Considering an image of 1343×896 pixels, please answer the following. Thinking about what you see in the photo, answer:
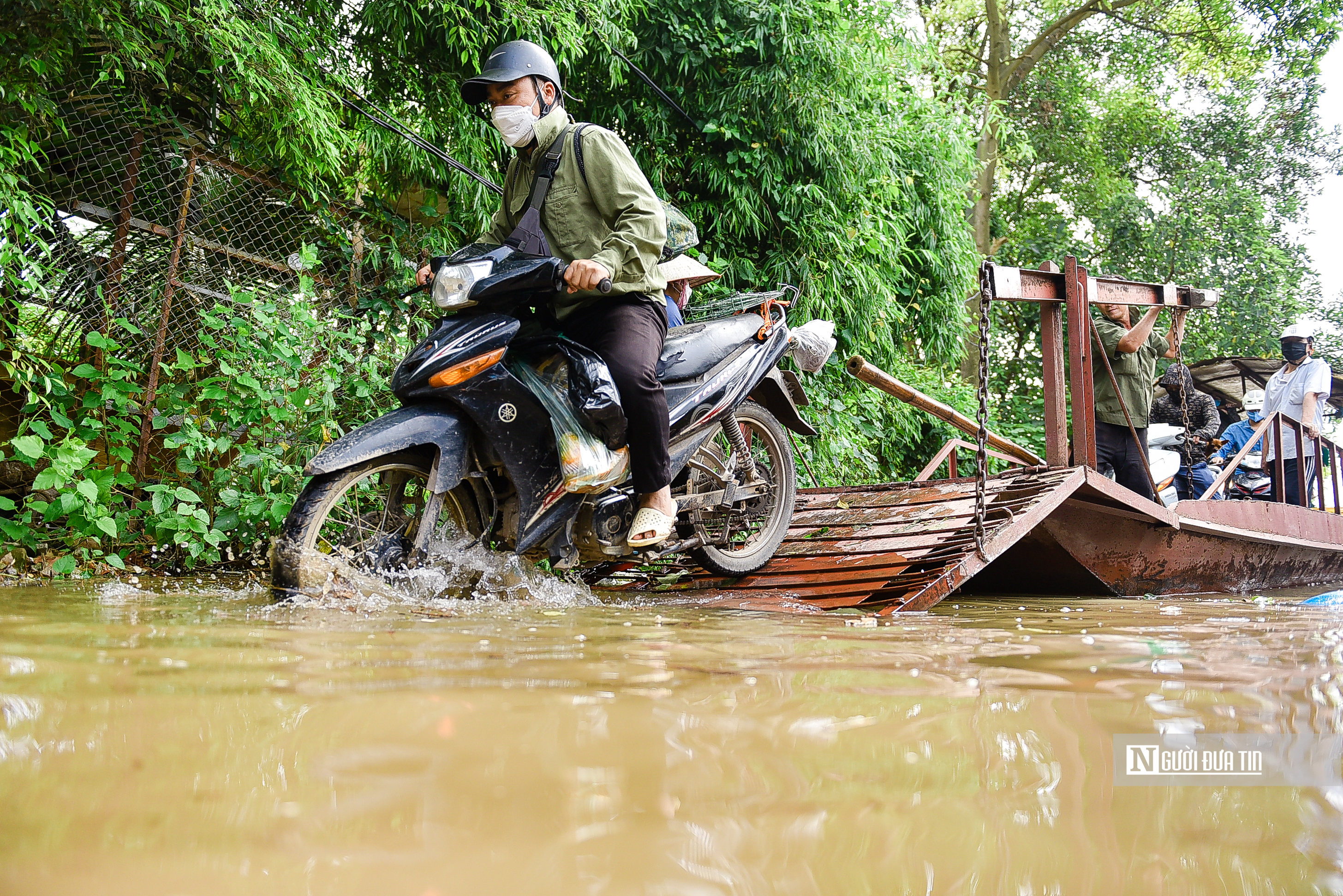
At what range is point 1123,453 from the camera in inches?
246

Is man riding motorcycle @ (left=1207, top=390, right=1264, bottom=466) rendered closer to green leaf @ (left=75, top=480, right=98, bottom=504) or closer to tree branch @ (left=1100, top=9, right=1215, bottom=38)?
tree branch @ (left=1100, top=9, right=1215, bottom=38)

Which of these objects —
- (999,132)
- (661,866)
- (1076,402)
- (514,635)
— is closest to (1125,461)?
(1076,402)

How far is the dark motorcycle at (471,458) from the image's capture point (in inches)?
113

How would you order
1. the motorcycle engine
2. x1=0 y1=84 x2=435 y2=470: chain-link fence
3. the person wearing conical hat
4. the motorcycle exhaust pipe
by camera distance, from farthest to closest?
x1=0 y1=84 x2=435 y2=470: chain-link fence
the person wearing conical hat
the motorcycle exhaust pipe
the motorcycle engine

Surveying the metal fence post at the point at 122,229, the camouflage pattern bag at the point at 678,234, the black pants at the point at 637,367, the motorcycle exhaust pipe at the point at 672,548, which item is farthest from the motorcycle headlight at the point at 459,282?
the metal fence post at the point at 122,229

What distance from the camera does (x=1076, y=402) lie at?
5105 mm

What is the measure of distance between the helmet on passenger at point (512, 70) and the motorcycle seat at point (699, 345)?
996mm

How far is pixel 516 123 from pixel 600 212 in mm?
428

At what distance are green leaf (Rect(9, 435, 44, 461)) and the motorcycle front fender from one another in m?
1.43

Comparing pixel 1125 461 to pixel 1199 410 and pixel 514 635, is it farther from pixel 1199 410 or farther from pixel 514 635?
pixel 514 635

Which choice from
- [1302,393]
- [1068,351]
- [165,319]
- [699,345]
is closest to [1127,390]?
[1068,351]

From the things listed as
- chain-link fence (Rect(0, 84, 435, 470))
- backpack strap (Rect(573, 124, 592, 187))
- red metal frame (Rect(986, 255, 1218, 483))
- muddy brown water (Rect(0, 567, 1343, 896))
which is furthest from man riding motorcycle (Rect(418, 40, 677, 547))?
red metal frame (Rect(986, 255, 1218, 483))

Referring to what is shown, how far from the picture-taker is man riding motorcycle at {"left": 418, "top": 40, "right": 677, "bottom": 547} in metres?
3.20

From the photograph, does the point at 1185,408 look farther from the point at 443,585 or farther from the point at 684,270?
the point at 443,585
